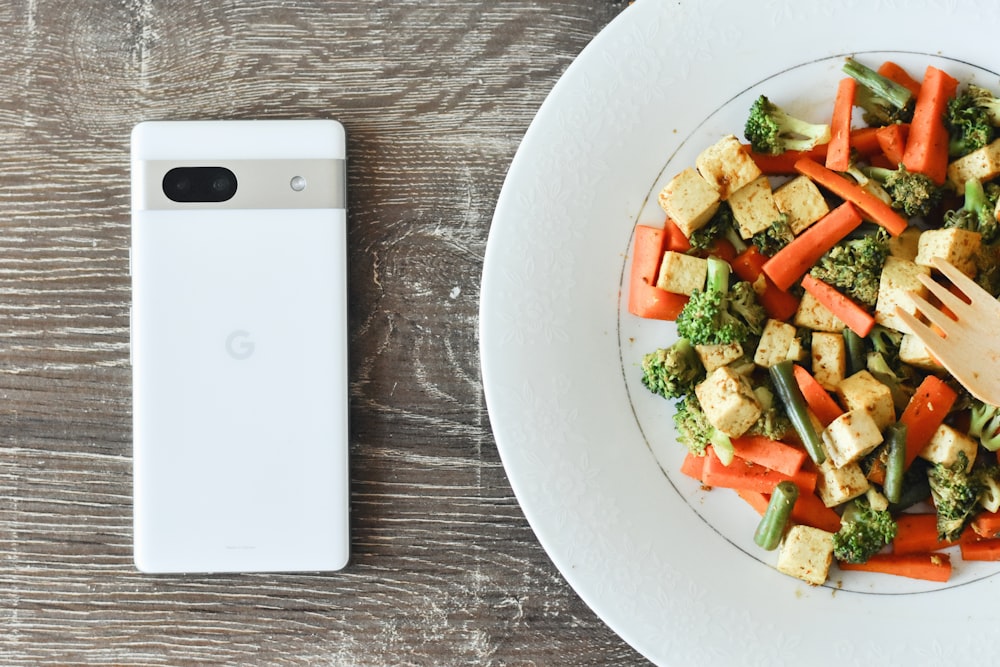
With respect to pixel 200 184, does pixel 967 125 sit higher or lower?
higher

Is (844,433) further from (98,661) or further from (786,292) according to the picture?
(98,661)

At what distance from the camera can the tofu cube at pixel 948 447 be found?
1.68m

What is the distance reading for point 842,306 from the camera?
171 centimetres

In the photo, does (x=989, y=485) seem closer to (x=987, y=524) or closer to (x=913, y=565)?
(x=987, y=524)

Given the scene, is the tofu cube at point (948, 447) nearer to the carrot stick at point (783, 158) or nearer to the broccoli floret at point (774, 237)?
the broccoli floret at point (774, 237)

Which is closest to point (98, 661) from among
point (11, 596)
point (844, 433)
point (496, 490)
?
point (11, 596)

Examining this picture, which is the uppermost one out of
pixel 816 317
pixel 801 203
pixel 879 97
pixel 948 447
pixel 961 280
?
pixel 879 97

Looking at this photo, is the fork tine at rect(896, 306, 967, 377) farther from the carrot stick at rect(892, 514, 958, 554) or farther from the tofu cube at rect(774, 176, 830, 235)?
the carrot stick at rect(892, 514, 958, 554)

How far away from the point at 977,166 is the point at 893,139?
19 cm

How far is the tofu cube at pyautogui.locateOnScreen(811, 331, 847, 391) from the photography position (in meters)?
1.73

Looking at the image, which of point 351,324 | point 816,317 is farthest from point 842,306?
point 351,324

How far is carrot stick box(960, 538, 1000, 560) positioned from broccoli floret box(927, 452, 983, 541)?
10 centimetres

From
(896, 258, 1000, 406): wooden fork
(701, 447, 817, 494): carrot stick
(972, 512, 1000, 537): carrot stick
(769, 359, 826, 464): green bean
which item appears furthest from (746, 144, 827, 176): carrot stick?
(972, 512, 1000, 537): carrot stick

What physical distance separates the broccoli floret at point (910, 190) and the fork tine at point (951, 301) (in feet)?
0.53
